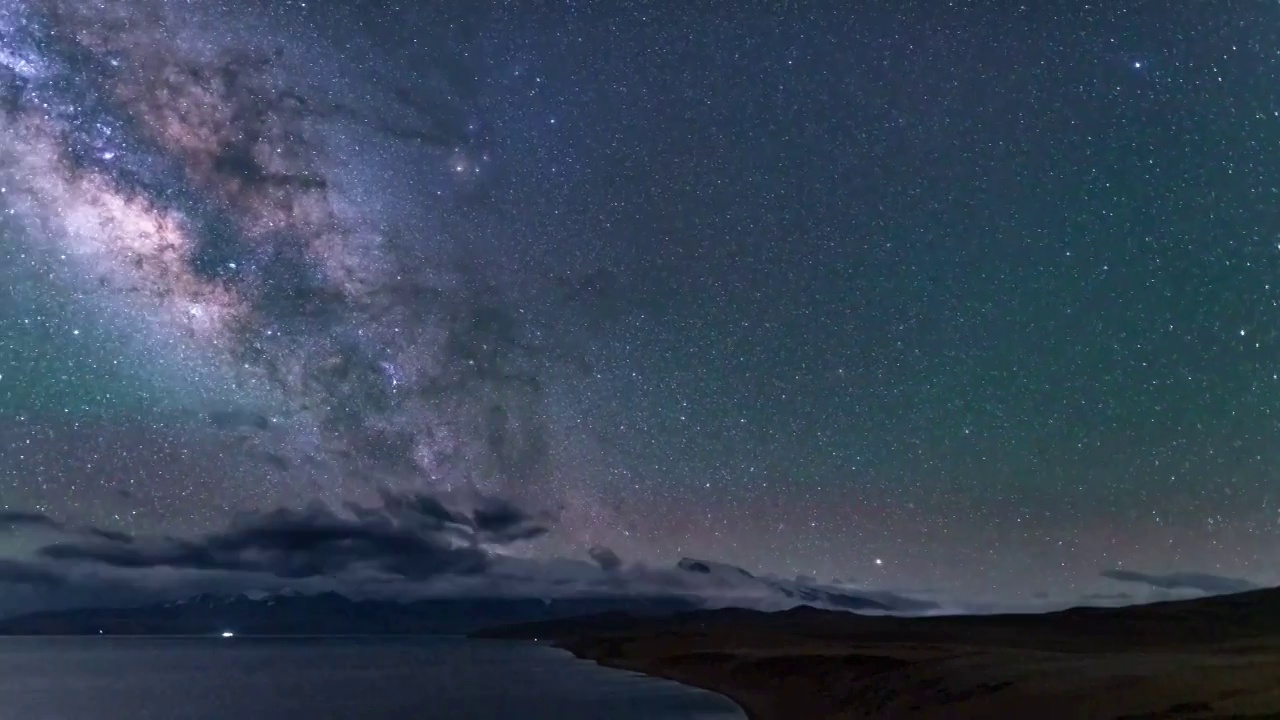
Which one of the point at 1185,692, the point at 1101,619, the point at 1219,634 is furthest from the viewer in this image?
the point at 1101,619

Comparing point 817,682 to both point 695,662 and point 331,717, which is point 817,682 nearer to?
point 331,717

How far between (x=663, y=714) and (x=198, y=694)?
55497 mm

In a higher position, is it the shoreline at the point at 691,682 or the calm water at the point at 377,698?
the shoreline at the point at 691,682

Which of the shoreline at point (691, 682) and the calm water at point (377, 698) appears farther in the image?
the calm water at point (377, 698)

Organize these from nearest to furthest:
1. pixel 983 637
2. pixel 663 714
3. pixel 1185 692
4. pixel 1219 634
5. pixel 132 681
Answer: pixel 1185 692 → pixel 663 714 → pixel 132 681 → pixel 983 637 → pixel 1219 634

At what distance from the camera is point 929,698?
50781 mm

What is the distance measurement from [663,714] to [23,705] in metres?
54.5

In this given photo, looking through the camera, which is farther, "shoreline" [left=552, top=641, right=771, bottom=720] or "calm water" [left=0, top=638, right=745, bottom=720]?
"calm water" [left=0, top=638, right=745, bottom=720]

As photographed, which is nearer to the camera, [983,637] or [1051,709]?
[1051,709]

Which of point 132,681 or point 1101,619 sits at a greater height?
point 1101,619

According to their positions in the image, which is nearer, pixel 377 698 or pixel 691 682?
pixel 377 698

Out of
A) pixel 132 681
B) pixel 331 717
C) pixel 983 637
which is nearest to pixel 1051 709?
pixel 331 717

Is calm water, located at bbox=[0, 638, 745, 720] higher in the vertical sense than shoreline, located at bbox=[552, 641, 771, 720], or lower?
lower

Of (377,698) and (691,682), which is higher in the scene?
(691,682)
